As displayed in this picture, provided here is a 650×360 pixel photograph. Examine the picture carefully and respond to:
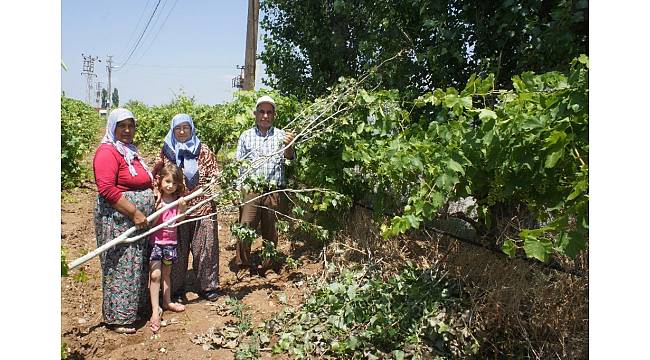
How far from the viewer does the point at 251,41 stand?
9523 millimetres

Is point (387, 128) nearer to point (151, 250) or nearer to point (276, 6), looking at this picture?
point (151, 250)

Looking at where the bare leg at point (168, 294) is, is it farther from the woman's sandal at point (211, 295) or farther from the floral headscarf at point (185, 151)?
the floral headscarf at point (185, 151)

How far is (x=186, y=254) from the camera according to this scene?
173 inches

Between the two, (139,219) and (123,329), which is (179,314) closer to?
(123,329)

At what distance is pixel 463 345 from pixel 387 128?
1674 mm

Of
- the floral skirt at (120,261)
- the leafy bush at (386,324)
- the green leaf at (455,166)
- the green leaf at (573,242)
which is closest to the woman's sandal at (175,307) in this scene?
the floral skirt at (120,261)

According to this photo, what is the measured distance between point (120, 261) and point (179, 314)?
2.51ft

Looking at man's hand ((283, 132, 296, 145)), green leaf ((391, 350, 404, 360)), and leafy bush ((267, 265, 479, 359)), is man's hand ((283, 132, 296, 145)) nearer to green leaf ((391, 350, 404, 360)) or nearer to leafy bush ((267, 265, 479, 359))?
leafy bush ((267, 265, 479, 359))

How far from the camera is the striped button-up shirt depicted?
446 centimetres

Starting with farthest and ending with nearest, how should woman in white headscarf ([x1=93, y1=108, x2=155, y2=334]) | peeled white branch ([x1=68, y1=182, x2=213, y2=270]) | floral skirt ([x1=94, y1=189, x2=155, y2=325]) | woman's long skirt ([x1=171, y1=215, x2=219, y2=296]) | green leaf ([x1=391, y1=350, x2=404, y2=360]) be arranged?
1. woman's long skirt ([x1=171, y1=215, x2=219, y2=296])
2. floral skirt ([x1=94, y1=189, x2=155, y2=325])
3. woman in white headscarf ([x1=93, y1=108, x2=155, y2=334])
4. green leaf ([x1=391, y1=350, x2=404, y2=360])
5. peeled white branch ([x1=68, y1=182, x2=213, y2=270])

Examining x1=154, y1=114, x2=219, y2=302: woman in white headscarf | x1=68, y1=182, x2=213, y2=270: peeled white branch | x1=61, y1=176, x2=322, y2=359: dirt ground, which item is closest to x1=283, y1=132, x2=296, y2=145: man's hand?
x1=154, y1=114, x2=219, y2=302: woman in white headscarf

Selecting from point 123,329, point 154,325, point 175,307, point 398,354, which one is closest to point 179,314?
point 175,307

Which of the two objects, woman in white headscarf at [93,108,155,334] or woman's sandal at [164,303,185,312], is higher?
woman in white headscarf at [93,108,155,334]

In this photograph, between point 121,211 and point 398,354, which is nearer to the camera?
point 398,354
